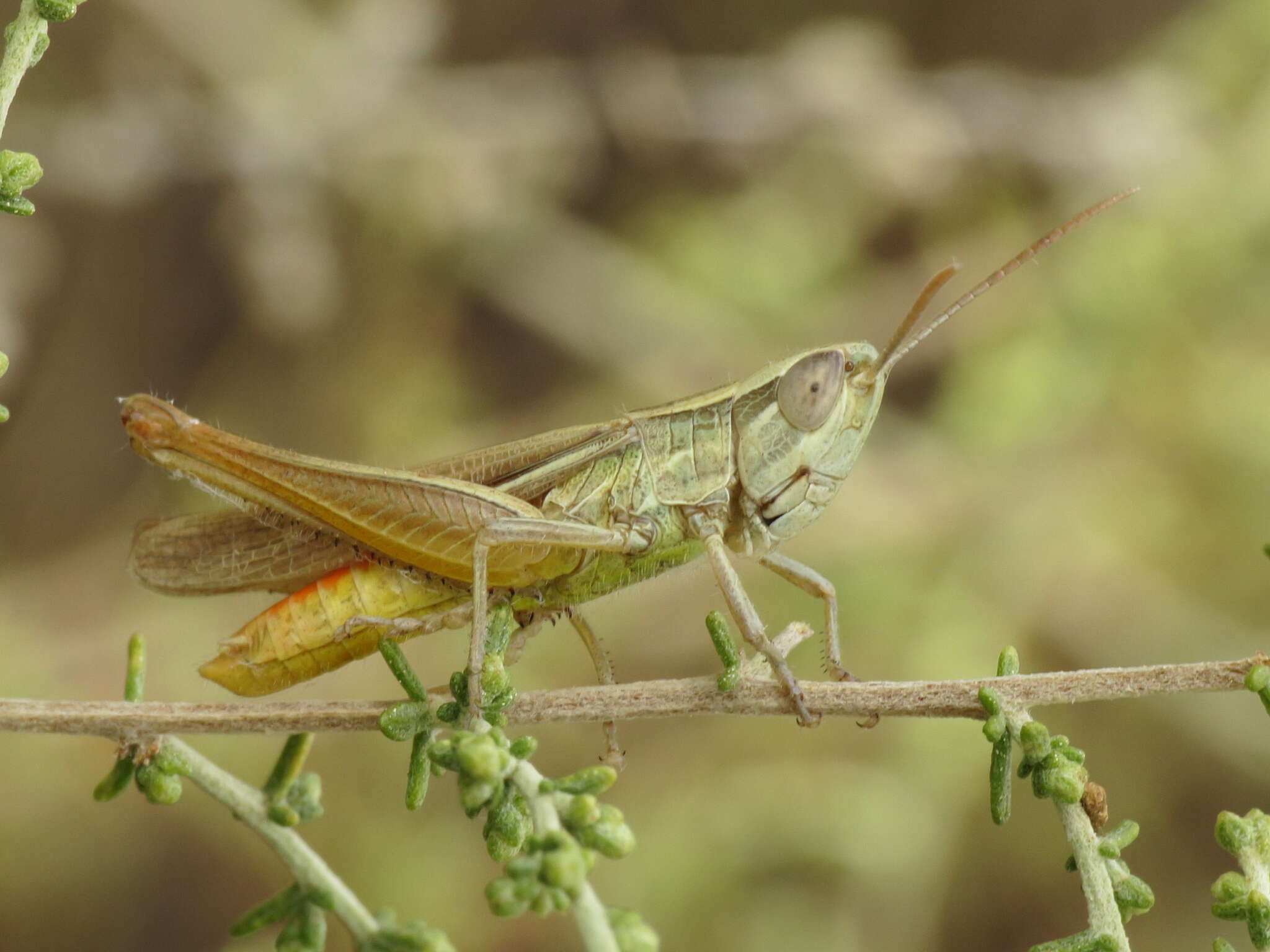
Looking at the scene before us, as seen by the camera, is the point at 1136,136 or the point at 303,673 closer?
the point at 303,673

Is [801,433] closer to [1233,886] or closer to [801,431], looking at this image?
[801,431]

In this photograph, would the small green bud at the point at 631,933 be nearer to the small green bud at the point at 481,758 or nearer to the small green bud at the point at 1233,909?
the small green bud at the point at 481,758

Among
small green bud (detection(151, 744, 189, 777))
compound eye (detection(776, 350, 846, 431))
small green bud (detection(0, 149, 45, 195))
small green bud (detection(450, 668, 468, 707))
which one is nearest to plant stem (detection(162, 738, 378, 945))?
small green bud (detection(151, 744, 189, 777))

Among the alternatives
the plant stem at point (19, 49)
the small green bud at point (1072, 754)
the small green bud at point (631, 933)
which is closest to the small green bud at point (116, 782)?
the small green bud at point (631, 933)

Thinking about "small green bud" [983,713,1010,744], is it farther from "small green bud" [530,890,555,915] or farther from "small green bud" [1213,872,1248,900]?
"small green bud" [530,890,555,915]

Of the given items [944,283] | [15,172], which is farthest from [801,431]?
[15,172]

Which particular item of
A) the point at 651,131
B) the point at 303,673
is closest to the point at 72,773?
the point at 303,673

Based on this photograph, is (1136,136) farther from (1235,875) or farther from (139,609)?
(139,609)
